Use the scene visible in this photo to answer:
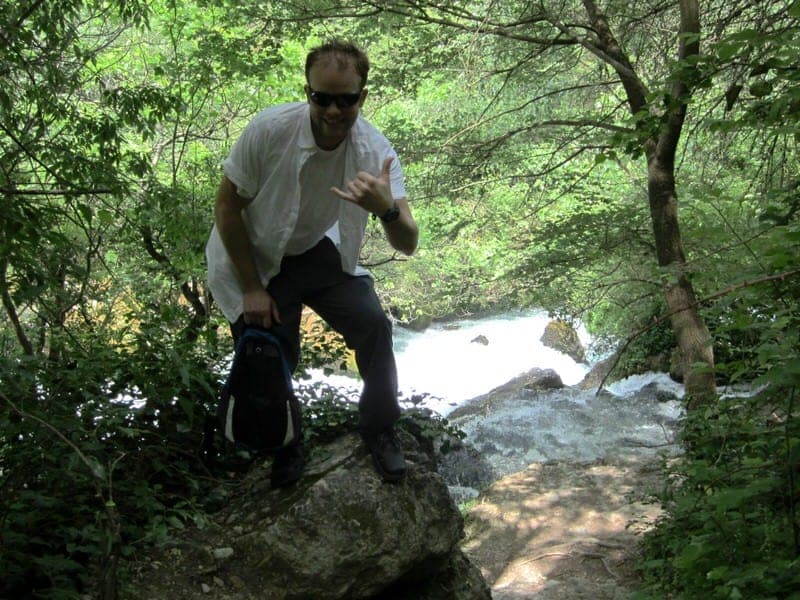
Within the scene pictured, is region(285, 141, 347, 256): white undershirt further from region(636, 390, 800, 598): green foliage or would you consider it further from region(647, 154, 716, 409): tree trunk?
region(647, 154, 716, 409): tree trunk

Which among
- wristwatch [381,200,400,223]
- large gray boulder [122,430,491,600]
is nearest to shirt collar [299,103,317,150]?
wristwatch [381,200,400,223]

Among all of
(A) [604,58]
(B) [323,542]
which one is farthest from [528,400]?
(B) [323,542]

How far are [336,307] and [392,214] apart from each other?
599 mm

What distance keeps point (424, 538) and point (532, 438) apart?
792 centimetres

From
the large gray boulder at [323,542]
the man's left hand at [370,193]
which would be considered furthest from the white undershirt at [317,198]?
the large gray boulder at [323,542]

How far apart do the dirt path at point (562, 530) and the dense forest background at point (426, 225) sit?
58cm

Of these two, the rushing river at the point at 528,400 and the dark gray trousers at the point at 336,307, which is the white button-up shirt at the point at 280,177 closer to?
the dark gray trousers at the point at 336,307

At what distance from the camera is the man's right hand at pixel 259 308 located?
285 cm

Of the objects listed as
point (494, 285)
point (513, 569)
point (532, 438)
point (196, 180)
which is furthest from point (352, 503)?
point (532, 438)

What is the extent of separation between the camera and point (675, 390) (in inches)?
502

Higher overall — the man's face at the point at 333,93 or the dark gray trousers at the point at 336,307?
the man's face at the point at 333,93

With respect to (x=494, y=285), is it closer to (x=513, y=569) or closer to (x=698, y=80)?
(x=513, y=569)

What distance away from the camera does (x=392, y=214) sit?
257 centimetres

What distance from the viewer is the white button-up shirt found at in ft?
8.54
